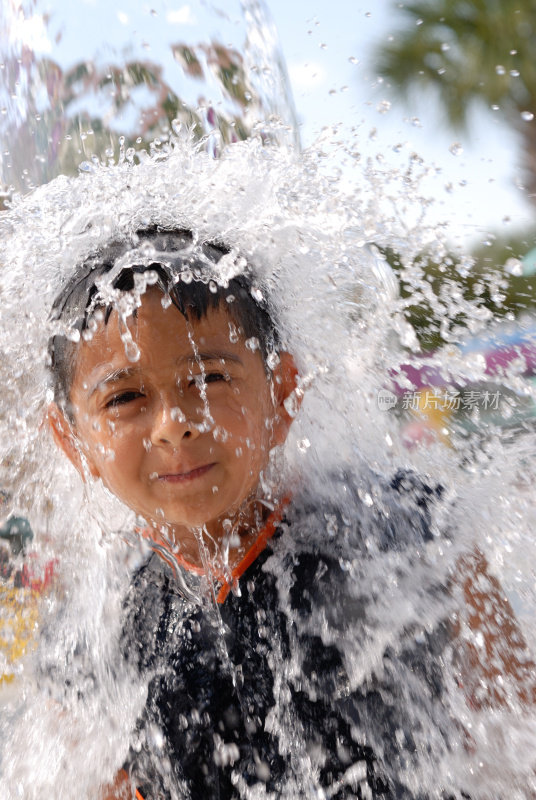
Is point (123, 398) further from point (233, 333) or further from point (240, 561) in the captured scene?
point (240, 561)

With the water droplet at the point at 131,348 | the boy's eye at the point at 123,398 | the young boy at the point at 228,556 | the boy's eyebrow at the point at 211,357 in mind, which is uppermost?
the water droplet at the point at 131,348

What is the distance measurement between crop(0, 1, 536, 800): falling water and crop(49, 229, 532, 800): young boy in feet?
0.04

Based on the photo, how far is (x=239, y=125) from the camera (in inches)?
102

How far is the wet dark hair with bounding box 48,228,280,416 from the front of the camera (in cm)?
138

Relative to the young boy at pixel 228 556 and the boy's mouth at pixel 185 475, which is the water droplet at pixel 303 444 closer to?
the young boy at pixel 228 556

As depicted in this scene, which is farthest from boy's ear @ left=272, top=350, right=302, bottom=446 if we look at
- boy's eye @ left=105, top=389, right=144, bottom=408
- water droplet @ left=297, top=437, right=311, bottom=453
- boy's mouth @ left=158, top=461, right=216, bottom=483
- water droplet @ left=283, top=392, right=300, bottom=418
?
boy's eye @ left=105, top=389, right=144, bottom=408

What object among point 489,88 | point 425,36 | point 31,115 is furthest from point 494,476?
point 425,36

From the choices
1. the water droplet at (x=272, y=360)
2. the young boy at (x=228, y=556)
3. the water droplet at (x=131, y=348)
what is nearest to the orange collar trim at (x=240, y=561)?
the young boy at (x=228, y=556)

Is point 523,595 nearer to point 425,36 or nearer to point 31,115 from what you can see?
point 31,115

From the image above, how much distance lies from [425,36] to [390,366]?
263 inches

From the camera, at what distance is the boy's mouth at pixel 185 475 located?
1406mm

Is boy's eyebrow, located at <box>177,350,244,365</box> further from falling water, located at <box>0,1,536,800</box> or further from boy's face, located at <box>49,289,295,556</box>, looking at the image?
falling water, located at <box>0,1,536,800</box>

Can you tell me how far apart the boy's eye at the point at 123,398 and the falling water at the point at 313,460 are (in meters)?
0.31

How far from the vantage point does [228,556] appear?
60.7 inches
